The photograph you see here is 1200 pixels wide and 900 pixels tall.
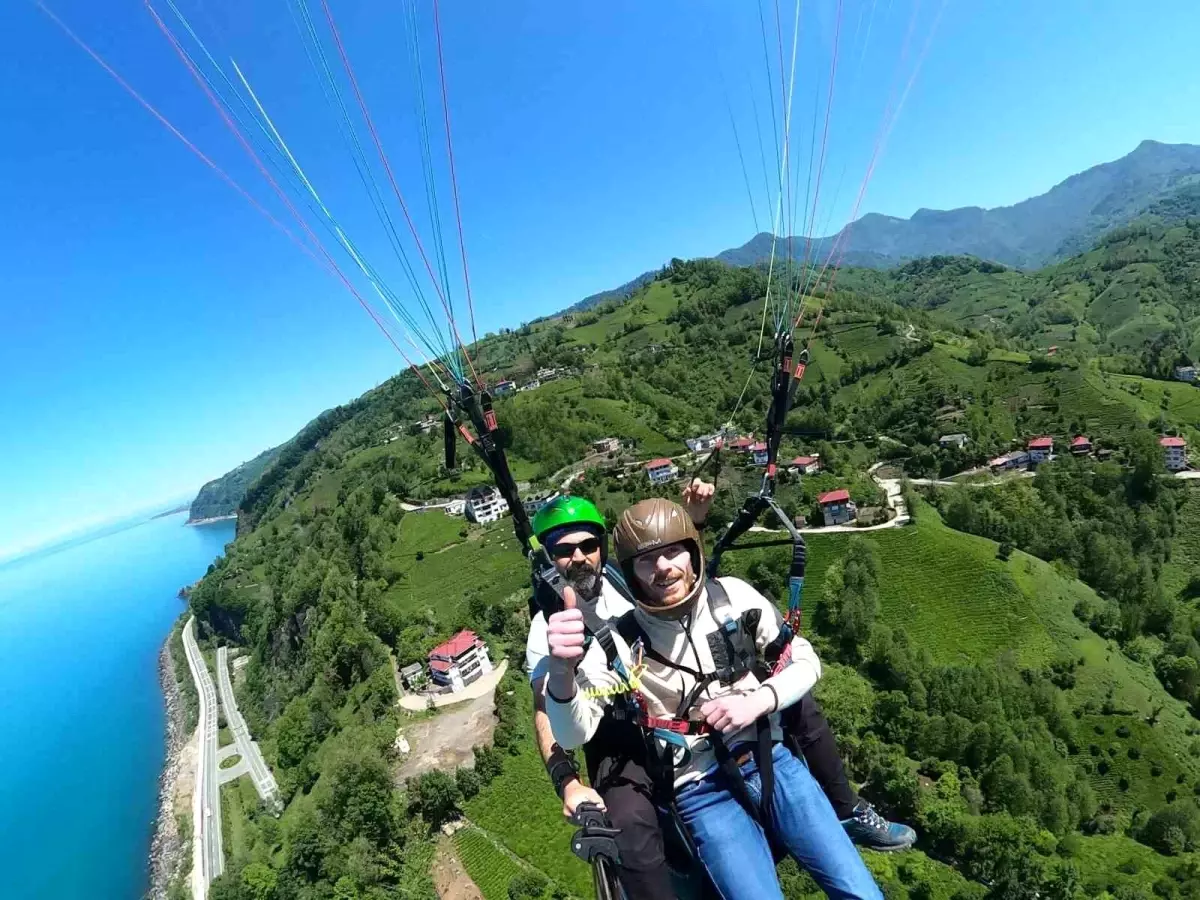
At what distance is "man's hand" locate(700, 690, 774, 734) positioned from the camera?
11.5ft

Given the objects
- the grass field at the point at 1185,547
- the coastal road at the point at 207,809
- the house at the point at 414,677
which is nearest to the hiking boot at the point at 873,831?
the house at the point at 414,677

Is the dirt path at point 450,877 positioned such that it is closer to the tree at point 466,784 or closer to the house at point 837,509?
the tree at point 466,784

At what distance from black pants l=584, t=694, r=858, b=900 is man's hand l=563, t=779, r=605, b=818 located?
186 millimetres

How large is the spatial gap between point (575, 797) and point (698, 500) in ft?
8.32

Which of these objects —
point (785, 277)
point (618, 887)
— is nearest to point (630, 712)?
point (618, 887)

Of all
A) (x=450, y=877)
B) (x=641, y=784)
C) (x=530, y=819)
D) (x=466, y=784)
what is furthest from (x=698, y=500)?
(x=466, y=784)

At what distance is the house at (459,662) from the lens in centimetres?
3878

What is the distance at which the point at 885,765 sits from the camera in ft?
106

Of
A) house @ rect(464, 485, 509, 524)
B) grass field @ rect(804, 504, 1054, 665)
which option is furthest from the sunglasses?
house @ rect(464, 485, 509, 524)

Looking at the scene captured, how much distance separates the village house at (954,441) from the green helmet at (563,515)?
78.2 m

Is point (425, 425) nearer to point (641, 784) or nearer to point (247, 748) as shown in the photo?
point (247, 748)

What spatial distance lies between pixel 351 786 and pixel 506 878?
8.35 metres

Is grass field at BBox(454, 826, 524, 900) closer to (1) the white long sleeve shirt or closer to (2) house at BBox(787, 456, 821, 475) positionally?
(1) the white long sleeve shirt

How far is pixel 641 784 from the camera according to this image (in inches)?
159
